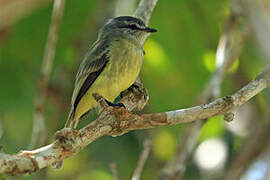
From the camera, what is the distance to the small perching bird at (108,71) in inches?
202

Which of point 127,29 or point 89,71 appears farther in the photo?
point 127,29

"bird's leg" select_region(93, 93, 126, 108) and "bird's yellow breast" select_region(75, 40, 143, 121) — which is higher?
"bird's yellow breast" select_region(75, 40, 143, 121)

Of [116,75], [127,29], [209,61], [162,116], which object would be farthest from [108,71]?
[162,116]

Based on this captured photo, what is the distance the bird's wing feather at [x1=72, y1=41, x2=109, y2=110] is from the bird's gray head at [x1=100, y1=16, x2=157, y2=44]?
39 cm

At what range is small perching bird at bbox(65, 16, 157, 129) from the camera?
5.13 meters

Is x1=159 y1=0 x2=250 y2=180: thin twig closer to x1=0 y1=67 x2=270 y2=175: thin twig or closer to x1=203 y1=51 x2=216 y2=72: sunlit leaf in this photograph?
x1=203 y1=51 x2=216 y2=72: sunlit leaf

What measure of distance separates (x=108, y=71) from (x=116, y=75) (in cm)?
12

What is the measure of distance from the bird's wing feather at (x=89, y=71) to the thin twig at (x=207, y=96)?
40.2 inches

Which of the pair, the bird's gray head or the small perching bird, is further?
the bird's gray head

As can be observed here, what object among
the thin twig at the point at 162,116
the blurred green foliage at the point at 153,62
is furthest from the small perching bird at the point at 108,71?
the thin twig at the point at 162,116

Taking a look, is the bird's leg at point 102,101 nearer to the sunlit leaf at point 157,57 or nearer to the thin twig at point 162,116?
the thin twig at point 162,116

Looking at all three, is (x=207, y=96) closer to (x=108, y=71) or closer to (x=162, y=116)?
(x=108, y=71)

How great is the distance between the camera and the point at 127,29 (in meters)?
5.78

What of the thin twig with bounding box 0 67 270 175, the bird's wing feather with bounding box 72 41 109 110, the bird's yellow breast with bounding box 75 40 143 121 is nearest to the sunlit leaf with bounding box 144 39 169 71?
the bird's yellow breast with bounding box 75 40 143 121
